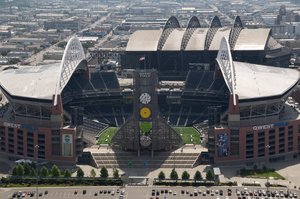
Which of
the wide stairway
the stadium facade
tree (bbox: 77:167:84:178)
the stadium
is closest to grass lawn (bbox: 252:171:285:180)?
the stadium

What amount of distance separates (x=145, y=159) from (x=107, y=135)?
1945cm

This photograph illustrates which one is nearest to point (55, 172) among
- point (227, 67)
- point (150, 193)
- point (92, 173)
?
point (92, 173)

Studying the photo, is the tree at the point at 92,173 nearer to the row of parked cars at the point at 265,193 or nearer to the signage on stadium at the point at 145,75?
the signage on stadium at the point at 145,75

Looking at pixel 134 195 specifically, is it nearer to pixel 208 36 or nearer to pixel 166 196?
pixel 166 196

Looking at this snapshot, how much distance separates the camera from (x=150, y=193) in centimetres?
11388

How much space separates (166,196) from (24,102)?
3942 cm

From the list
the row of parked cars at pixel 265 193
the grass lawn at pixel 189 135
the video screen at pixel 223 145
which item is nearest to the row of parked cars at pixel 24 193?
the row of parked cars at pixel 265 193

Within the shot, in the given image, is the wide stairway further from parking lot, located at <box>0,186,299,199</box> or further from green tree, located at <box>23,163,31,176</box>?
green tree, located at <box>23,163,31,176</box>

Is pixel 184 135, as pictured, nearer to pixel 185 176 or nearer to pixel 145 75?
pixel 145 75

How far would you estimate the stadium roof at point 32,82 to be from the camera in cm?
13800

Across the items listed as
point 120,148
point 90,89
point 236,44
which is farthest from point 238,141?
point 236,44

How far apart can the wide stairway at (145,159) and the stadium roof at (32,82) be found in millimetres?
15642

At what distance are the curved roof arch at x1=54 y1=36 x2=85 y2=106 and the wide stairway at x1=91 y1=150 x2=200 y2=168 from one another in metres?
13.9

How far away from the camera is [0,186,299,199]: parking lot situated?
368 ft
